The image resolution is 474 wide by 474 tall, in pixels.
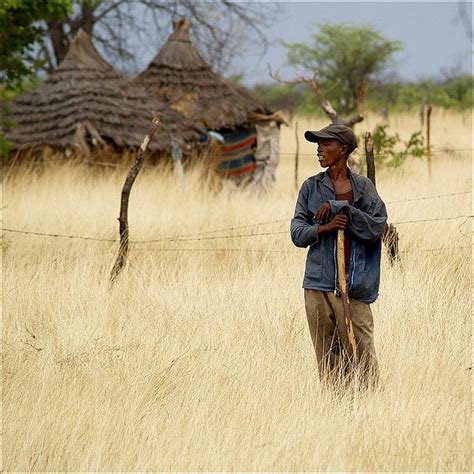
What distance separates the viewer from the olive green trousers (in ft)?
16.7

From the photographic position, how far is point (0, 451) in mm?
4680

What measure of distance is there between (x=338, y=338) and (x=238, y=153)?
14.0 meters

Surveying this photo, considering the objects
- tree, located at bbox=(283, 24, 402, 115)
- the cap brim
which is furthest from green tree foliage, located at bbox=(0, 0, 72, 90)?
tree, located at bbox=(283, 24, 402, 115)

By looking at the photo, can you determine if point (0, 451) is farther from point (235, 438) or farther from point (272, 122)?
point (272, 122)

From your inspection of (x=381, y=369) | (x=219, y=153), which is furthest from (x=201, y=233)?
(x=219, y=153)

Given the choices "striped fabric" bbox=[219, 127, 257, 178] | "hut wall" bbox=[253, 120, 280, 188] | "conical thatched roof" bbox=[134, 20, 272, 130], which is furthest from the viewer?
"hut wall" bbox=[253, 120, 280, 188]

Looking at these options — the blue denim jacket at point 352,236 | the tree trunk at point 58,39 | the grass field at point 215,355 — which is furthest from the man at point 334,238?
the tree trunk at point 58,39

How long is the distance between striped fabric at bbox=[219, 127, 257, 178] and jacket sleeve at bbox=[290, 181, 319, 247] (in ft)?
44.2

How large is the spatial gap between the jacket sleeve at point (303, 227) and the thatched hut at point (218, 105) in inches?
503

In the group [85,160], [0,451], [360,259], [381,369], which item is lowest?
[0,451]

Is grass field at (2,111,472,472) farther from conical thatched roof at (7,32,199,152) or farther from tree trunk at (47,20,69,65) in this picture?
tree trunk at (47,20,69,65)

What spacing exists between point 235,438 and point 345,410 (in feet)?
2.27

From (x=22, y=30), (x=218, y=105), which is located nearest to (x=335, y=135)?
Answer: (x=22, y=30)

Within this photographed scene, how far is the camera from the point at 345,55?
120ft
